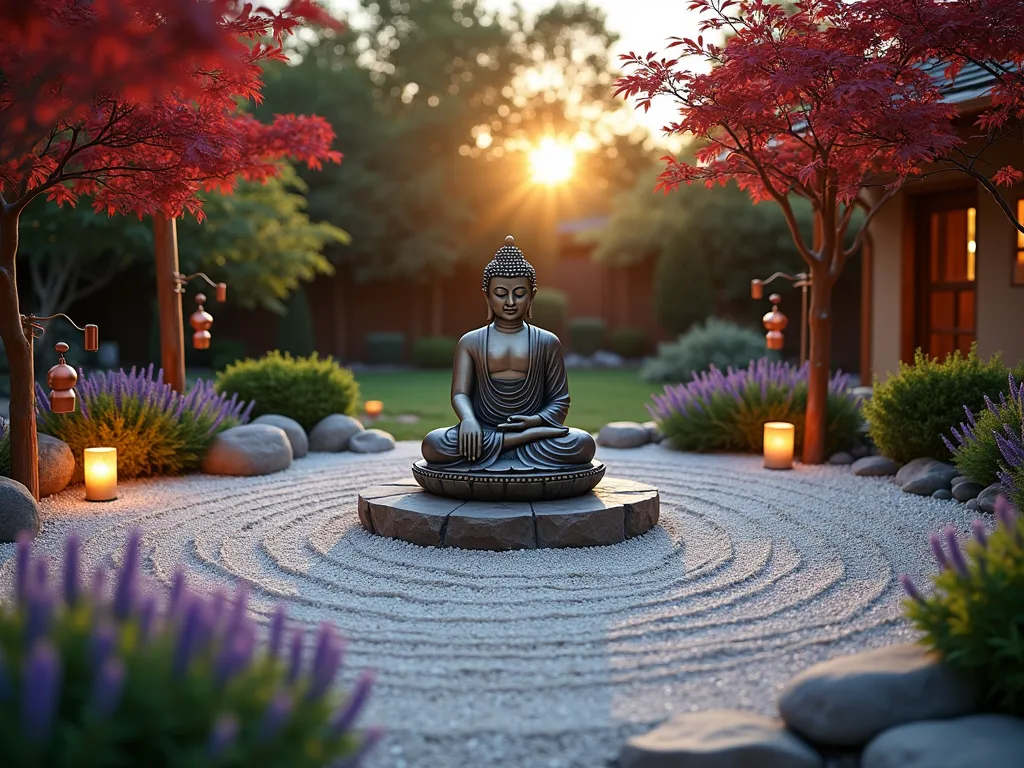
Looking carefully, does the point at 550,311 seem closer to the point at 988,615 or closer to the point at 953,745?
the point at 988,615

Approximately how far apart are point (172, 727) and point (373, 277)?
22.2 metres

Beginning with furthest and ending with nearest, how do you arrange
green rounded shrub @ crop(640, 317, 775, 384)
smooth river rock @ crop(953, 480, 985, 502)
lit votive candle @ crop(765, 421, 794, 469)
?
1. green rounded shrub @ crop(640, 317, 775, 384)
2. lit votive candle @ crop(765, 421, 794, 469)
3. smooth river rock @ crop(953, 480, 985, 502)

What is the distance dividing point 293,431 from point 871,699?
739 cm

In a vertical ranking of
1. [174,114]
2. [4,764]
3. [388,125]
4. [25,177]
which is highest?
[388,125]

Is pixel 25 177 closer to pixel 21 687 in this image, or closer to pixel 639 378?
pixel 21 687

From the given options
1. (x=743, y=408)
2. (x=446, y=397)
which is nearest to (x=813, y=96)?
(x=743, y=408)

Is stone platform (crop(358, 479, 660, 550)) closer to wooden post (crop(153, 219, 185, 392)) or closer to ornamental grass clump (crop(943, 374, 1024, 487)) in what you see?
ornamental grass clump (crop(943, 374, 1024, 487))

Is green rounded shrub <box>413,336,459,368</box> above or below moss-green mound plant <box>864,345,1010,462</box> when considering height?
above

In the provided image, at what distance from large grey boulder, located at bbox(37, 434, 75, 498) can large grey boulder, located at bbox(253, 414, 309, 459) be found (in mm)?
2333


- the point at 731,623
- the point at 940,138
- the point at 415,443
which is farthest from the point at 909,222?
the point at 731,623

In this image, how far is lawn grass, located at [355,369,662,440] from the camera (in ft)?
41.6

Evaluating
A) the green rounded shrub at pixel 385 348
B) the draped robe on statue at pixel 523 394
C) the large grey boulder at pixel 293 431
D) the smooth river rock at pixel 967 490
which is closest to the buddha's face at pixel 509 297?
the draped robe on statue at pixel 523 394

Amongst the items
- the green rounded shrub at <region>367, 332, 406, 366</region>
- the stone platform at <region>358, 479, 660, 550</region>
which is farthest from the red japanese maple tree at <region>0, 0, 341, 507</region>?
the green rounded shrub at <region>367, 332, 406, 366</region>

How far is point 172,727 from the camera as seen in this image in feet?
7.11
